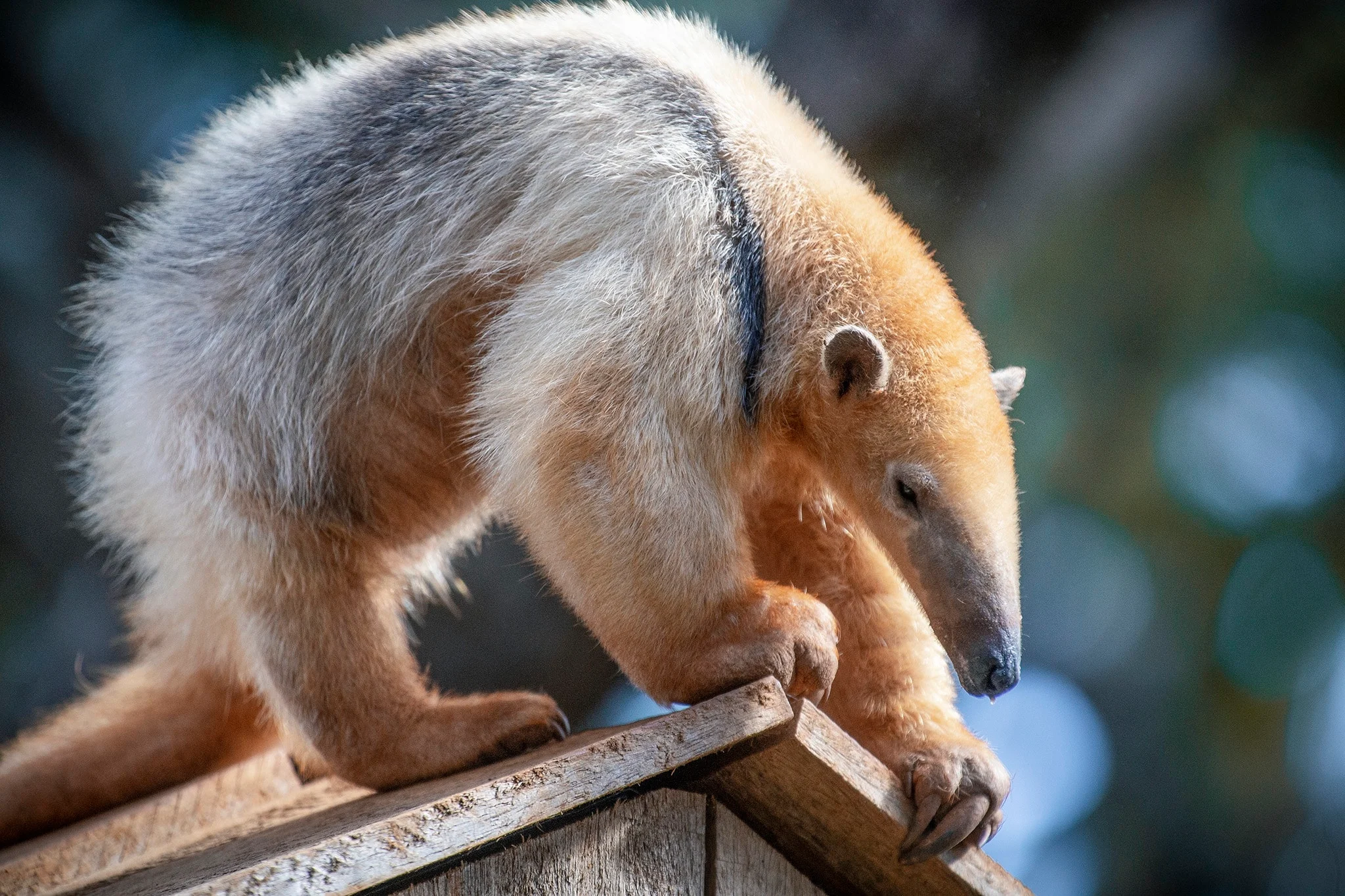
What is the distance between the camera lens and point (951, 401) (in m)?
2.60

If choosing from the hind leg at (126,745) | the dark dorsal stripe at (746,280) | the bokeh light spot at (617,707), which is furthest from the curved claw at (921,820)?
the bokeh light spot at (617,707)

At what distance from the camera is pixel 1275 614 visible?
4.95 m

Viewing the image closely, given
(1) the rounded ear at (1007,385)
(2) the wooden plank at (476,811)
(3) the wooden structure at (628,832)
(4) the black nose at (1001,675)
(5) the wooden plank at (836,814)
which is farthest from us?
(1) the rounded ear at (1007,385)

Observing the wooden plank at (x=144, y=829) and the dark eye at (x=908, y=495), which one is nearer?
the dark eye at (x=908, y=495)

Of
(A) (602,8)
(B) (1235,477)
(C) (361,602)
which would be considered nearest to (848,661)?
(C) (361,602)

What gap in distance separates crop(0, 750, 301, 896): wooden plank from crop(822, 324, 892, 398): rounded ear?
6.37 feet

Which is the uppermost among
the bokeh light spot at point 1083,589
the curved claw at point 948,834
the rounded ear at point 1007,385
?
the rounded ear at point 1007,385

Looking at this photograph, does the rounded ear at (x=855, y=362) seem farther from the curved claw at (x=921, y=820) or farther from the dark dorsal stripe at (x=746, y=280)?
the curved claw at (x=921, y=820)

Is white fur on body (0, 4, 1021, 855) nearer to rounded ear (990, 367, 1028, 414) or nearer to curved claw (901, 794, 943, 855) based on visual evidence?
curved claw (901, 794, 943, 855)

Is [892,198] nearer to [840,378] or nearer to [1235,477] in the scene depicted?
[840,378]

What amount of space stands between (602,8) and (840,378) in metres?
1.45

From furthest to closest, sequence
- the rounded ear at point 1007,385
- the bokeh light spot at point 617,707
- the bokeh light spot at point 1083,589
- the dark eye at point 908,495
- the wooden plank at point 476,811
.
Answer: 1. the bokeh light spot at point 617,707
2. the bokeh light spot at point 1083,589
3. the rounded ear at point 1007,385
4. the dark eye at point 908,495
5. the wooden plank at point 476,811

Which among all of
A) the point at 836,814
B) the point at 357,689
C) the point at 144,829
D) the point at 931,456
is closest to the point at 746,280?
the point at 931,456

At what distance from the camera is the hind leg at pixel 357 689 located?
2.73m
